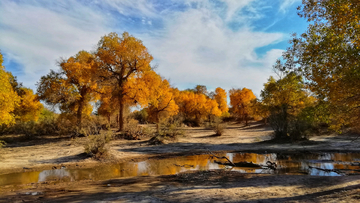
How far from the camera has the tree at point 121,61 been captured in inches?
914

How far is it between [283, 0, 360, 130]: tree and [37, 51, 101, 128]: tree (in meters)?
20.5

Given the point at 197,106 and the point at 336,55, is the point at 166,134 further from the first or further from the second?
the point at 197,106

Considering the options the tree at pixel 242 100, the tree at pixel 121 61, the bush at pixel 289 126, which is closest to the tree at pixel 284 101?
the bush at pixel 289 126

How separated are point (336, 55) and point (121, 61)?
20.1m

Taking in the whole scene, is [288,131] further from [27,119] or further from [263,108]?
[27,119]

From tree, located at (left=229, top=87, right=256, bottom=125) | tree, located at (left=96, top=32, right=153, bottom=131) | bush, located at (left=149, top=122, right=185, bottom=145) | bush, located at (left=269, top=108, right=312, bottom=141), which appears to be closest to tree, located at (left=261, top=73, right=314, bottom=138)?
bush, located at (left=269, top=108, right=312, bottom=141)

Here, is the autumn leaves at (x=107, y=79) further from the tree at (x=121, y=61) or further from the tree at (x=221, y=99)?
the tree at (x=221, y=99)

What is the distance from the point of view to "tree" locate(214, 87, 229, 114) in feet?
177

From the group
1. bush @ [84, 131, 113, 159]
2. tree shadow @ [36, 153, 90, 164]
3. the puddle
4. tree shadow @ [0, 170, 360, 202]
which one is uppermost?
bush @ [84, 131, 113, 159]

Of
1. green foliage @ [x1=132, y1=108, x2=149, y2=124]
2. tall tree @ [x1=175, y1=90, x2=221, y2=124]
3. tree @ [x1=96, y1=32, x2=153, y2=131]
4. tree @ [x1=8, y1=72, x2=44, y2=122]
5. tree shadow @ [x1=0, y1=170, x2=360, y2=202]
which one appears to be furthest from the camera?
green foliage @ [x1=132, y1=108, x2=149, y2=124]

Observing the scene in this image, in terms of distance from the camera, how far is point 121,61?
2355 centimetres

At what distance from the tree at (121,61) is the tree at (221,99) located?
32890 millimetres

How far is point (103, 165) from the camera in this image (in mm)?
11367

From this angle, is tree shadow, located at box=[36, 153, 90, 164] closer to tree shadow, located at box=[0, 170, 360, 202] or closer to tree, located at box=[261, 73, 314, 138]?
tree shadow, located at box=[0, 170, 360, 202]
